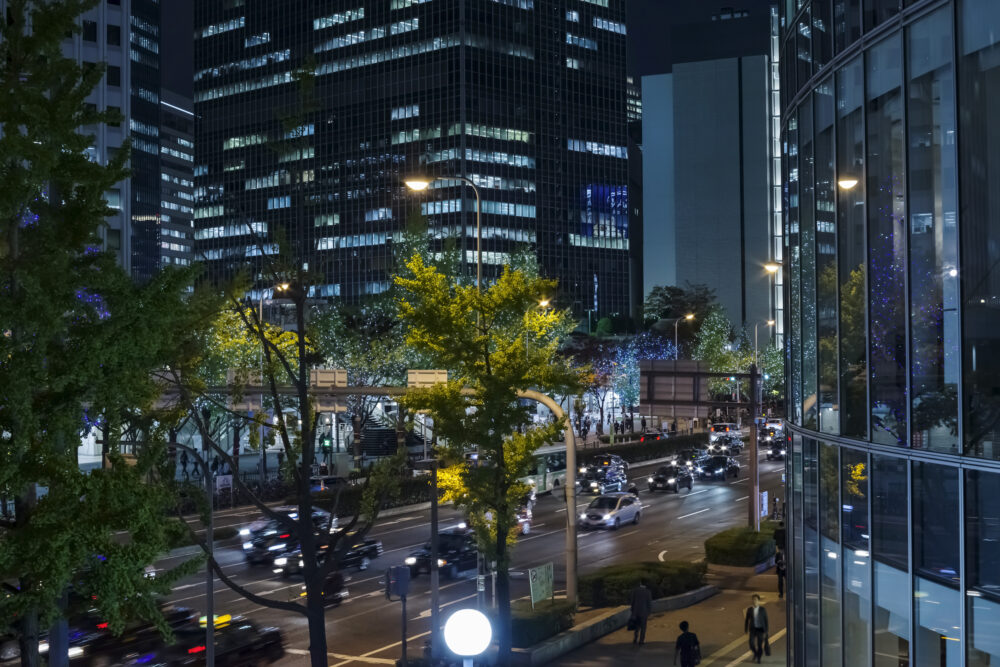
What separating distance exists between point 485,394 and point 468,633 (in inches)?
574

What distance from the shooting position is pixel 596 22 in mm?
157125

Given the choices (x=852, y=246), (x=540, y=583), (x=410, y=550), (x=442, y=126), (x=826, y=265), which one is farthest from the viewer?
(x=442, y=126)

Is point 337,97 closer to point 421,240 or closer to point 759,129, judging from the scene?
point 759,129

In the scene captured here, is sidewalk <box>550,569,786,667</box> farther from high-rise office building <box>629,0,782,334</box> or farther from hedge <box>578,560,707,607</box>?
high-rise office building <box>629,0,782,334</box>

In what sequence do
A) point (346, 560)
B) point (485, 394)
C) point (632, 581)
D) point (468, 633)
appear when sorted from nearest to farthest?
point (468, 633) → point (485, 394) → point (632, 581) → point (346, 560)

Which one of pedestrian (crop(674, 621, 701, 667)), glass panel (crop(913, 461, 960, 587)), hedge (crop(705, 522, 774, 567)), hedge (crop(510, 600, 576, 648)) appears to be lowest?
hedge (crop(705, 522, 774, 567))

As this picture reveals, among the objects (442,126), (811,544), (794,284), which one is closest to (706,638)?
(811,544)

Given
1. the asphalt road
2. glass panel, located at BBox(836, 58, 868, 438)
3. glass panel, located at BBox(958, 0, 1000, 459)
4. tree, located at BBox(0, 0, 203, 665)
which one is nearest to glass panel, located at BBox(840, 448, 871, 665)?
glass panel, located at BBox(836, 58, 868, 438)

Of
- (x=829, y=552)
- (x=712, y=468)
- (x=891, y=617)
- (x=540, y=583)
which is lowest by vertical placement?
(x=712, y=468)

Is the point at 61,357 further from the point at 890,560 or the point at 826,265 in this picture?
the point at 826,265

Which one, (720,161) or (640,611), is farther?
(720,161)

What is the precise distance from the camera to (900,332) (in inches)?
471

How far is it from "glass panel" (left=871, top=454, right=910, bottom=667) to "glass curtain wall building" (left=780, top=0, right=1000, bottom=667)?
31 millimetres

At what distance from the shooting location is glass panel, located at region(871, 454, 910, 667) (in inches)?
474
